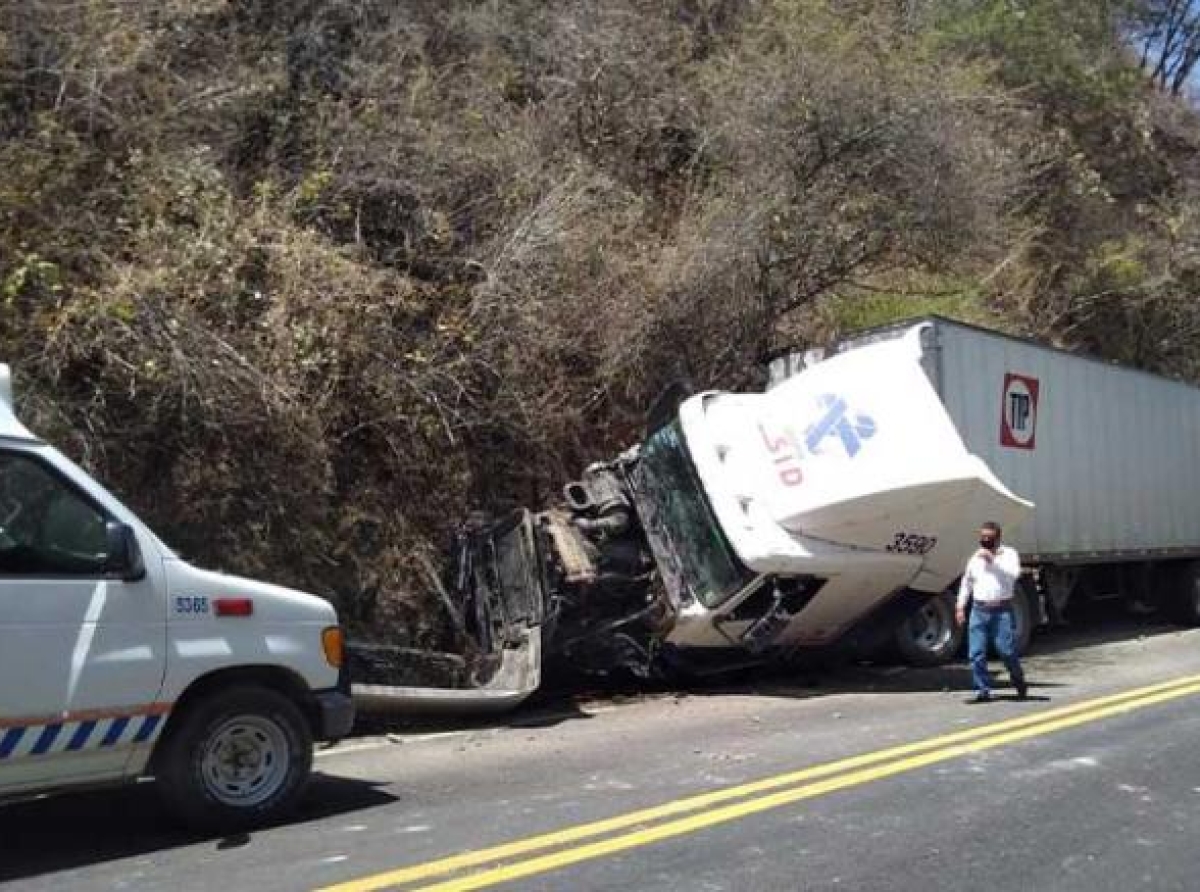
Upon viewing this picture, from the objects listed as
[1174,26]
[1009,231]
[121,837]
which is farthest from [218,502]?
[1174,26]

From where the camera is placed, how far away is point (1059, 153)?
73.0 feet

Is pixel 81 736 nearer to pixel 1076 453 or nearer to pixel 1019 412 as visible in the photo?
pixel 1019 412

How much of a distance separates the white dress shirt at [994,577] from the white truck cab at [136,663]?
5.96 m

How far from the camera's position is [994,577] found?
411 inches

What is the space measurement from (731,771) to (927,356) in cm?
630

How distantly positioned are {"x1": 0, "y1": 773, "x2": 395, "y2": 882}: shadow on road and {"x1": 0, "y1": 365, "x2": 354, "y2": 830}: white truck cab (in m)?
0.25

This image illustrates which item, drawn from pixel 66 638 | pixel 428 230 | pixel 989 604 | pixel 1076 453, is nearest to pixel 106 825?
pixel 66 638

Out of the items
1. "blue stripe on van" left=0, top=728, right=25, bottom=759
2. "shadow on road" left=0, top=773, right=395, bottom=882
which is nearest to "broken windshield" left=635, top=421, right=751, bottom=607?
"shadow on road" left=0, top=773, right=395, bottom=882

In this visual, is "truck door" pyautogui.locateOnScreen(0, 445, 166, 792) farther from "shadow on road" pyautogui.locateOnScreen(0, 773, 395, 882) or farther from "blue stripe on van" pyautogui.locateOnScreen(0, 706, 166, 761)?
"shadow on road" pyautogui.locateOnScreen(0, 773, 395, 882)

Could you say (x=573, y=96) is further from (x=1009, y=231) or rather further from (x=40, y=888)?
(x=40, y=888)

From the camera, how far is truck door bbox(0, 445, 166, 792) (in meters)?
5.45

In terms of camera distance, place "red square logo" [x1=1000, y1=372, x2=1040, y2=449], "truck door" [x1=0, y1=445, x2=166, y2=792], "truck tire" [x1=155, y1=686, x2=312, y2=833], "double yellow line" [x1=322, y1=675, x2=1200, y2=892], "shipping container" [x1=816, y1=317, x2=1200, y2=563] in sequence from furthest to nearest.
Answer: "red square logo" [x1=1000, y1=372, x2=1040, y2=449], "shipping container" [x1=816, y1=317, x2=1200, y2=563], "truck tire" [x1=155, y1=686, x2=312, y2=833], "truck door" [x1=0, y1=445, x2=166, y2=792], "double yellow line" [x1=322, y1=675, x2=1200, y2=892]

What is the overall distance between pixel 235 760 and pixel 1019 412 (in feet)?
33.0

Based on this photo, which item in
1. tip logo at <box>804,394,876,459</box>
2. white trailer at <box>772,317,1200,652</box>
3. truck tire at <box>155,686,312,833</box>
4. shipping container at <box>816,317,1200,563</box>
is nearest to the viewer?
truck tire at <box>155,686,312,833</box>
